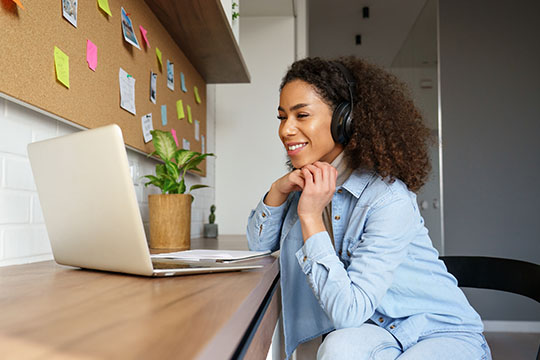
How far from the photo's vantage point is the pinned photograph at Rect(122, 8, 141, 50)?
53.1 inches

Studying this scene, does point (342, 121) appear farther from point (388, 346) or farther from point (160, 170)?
point (160, 170)

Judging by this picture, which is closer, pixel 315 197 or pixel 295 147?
pixel 315 197

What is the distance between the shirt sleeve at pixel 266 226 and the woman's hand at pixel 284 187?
2 centimetres

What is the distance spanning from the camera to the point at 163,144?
56.4 inches

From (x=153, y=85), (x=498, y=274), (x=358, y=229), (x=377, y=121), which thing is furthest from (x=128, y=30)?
(x=498, y=274)

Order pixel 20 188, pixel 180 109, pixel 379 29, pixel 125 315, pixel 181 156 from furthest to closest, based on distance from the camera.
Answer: pixel 379 29 < pixel 180 109 < pixel 181 156 < pixel 20 188 < pixel 125 315

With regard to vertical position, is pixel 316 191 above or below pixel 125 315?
above

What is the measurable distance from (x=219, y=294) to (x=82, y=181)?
0.29 meters

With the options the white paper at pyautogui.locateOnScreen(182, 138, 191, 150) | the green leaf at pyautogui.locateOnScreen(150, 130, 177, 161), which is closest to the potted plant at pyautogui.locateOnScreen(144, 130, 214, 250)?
the green leaf at pyautogui.locateOnScreen(150, 130, 177, 161)

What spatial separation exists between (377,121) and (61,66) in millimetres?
740

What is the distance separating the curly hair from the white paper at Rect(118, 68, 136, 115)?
499mm

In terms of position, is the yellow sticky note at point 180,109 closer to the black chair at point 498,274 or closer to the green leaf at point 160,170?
the green leaf at point 160,170

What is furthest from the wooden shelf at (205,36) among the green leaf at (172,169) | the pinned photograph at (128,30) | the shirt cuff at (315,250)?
the shirt cuff at (315,250)

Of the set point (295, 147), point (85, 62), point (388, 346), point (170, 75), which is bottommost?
point (388, 346)
